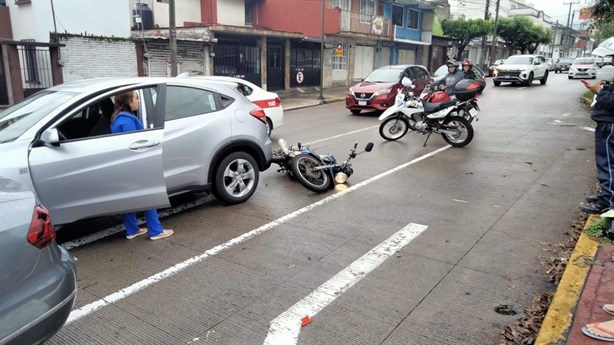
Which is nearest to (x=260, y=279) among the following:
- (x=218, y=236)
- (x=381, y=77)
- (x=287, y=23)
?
(x=218, y=236)

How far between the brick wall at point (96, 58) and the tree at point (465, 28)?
3230 centimetres

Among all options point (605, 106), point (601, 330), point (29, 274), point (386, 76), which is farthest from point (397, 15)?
point (29, 274)

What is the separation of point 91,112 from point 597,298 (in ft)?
16.3

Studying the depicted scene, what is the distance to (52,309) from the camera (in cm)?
256

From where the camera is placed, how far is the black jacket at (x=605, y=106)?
15.6 ft

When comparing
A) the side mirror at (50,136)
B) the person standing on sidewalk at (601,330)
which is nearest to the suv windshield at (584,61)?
the person standing on sidewalk at (601,330)

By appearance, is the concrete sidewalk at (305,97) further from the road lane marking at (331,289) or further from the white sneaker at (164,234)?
the road lane marking at (331,289)

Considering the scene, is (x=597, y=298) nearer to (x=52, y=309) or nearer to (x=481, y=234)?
(x=481, y=234)

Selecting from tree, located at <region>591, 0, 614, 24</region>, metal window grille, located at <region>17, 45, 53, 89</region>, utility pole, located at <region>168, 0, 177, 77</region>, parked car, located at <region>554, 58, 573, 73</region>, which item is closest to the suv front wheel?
utility pole, located at <region>168, 0, 177, 77</region>

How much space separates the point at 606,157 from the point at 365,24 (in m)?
26.5

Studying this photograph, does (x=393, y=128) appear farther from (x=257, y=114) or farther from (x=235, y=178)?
(x=235, y=178)

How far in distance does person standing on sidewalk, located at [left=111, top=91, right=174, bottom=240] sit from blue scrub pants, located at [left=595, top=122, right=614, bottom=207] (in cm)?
465

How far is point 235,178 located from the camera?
5.97 meters

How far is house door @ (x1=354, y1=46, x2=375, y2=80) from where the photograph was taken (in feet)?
104
